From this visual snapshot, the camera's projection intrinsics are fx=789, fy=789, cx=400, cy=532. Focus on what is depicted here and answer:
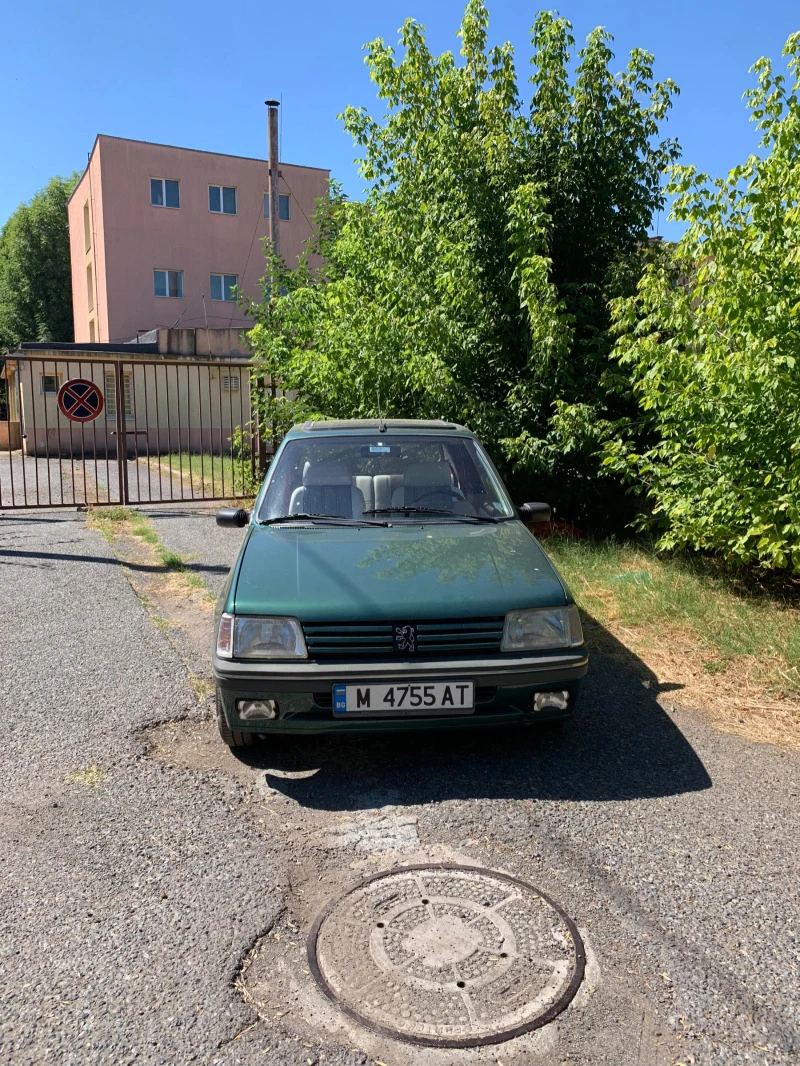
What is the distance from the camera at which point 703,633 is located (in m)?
5.44

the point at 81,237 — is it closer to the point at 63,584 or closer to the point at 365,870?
the point at 63,584

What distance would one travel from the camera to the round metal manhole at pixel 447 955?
215 cm

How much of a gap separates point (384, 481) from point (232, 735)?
1.76 m

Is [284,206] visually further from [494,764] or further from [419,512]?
[494,764]

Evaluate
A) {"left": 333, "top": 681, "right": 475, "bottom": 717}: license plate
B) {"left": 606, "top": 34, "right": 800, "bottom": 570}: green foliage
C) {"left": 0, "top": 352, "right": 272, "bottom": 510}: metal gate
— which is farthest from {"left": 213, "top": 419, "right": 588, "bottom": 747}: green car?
{"left": 0, "top": 352, "right": 272, "bottom": 510}: metal gate

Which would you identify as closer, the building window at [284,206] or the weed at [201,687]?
the weed at [201,687]

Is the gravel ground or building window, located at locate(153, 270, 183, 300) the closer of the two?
the gravel ground

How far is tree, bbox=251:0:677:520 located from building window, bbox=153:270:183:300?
77.5 feet

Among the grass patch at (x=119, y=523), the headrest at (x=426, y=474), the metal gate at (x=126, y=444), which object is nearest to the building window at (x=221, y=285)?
the metal gate at (x=126, y=444)

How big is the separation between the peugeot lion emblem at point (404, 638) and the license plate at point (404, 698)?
14 cm

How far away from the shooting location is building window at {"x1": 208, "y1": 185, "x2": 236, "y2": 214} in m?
30.9

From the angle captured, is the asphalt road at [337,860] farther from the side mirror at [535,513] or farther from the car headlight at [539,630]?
the side mirror at [535,513]

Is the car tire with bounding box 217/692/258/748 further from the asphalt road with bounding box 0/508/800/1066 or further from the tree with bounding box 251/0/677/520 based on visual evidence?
the tree with bounding box 251/0/677/520

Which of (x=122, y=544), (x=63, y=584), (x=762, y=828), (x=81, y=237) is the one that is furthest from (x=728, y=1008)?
(x=81, y=237)
